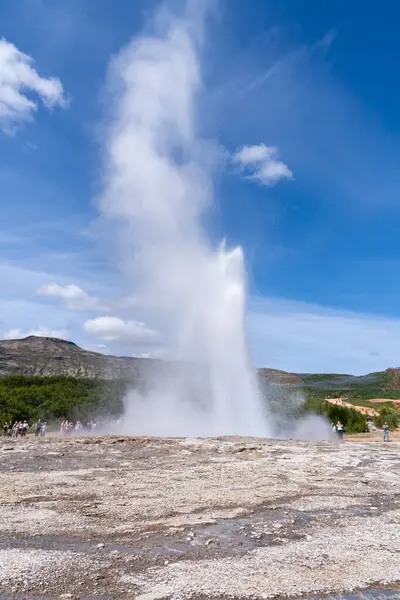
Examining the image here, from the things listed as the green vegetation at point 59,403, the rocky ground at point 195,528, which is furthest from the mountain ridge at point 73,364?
the rocky ground at point 195,528

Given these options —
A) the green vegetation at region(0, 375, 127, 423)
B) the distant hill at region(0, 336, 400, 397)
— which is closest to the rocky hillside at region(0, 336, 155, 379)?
the distant hill at region(0, 336, 400, 397)

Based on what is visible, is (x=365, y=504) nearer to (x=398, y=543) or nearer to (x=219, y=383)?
(x=398, y=543)

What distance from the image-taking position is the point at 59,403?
144 ft

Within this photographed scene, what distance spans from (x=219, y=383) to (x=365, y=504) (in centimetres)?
2234

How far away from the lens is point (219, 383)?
33.8 meters

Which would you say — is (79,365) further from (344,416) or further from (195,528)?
(195,528)

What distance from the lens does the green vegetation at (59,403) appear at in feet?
133

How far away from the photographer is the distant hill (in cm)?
11175

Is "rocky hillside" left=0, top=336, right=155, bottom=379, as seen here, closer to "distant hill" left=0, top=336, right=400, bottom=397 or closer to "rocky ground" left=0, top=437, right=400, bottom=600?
"distant hill" left=0, top=336, right=400, bottom=397

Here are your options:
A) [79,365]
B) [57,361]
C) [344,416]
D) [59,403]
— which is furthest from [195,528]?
[57,361]

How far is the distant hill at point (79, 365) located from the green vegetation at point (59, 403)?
4865cm

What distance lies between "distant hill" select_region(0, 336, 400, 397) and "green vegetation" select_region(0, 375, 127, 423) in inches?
1915

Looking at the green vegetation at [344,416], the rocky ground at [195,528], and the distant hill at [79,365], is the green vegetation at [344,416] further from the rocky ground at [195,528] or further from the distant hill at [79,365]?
the distant hill at [79,365]

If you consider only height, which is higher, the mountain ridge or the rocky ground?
the mountain ridge
